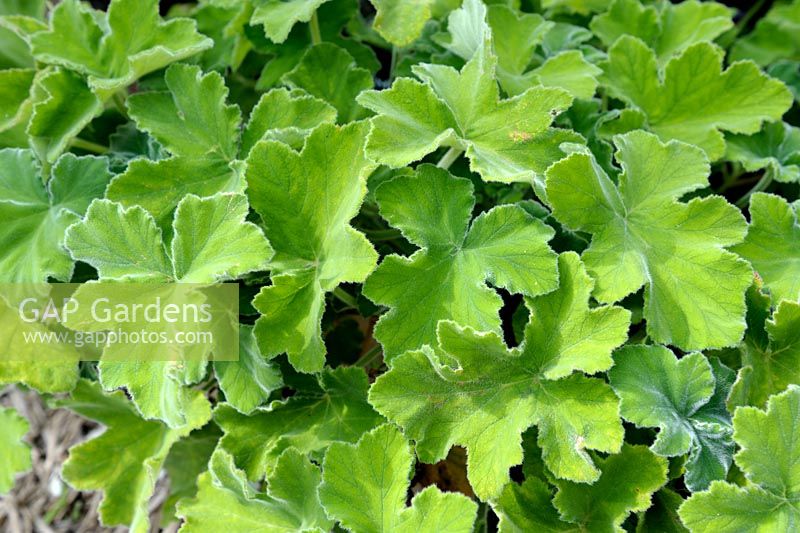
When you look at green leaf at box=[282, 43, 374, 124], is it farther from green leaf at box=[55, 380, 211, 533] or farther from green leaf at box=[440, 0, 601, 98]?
green leaf at box=[55, 380, 211, 533]

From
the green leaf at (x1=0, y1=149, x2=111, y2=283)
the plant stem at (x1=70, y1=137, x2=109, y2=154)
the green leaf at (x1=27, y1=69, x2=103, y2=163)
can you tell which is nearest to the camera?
the green leaf at (x1=0, y1=149, x2=111, y2=283)

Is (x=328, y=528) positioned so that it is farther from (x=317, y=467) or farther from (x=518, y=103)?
(x=518, y=103)

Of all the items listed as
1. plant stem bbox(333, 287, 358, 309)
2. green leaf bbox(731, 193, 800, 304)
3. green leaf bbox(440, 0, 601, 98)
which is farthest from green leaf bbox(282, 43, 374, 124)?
green leaf bbox(731, 193, 800, 304)

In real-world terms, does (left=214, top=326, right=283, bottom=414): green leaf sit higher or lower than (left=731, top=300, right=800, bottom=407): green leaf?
lower

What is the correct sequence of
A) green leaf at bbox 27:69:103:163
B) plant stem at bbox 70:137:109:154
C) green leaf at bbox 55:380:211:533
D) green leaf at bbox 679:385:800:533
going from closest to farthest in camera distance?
green leaf at bbox 679:385:800:533, green leaf at bbox 27:69:103:163, green leaf at bbox 55:380:211:533, plant stem at bbox 70:137:109:154

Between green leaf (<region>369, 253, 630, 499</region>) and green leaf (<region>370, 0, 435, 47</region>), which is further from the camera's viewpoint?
green leaf (<region>370, 0, 435, 47</region>)

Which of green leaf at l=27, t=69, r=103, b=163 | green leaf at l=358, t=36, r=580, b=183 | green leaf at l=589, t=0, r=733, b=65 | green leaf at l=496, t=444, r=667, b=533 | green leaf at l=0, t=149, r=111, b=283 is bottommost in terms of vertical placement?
green leaf at l=496, t=444, r=667, b=533

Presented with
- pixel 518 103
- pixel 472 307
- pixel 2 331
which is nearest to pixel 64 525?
pixel 2 331
